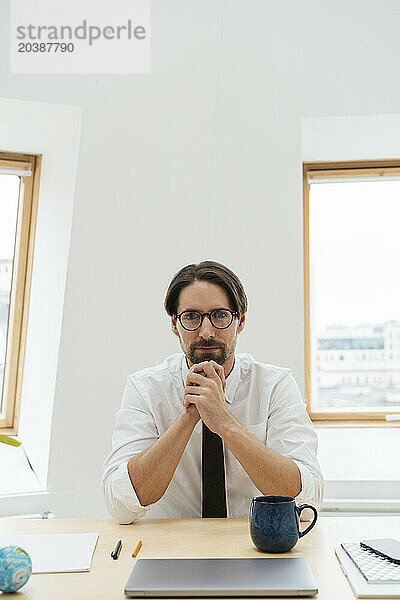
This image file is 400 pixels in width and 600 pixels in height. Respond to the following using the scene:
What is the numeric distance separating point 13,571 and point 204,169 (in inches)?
75.0

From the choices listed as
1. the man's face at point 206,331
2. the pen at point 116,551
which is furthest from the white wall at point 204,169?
the pen at point 116,551

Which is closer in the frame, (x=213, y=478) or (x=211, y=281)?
(x=213, y=478)

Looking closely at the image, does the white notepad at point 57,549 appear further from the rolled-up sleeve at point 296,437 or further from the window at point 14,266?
the window at point 14,266

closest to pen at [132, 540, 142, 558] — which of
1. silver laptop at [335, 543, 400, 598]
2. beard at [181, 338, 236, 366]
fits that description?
silver laptop at [335, 543, 400, 598]

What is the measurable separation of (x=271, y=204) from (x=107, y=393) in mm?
1017

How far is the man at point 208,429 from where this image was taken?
1.69 metres

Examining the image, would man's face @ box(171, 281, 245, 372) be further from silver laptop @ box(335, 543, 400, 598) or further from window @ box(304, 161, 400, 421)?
window @ box(304, 161, 400, 421)

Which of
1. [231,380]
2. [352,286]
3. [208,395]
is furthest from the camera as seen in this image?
[352,286]

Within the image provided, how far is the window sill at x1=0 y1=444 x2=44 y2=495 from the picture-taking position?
8.59 ft

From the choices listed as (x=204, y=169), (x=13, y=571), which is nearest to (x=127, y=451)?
(x=13, y=571)

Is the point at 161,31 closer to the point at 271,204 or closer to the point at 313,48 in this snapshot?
the point at 313,48

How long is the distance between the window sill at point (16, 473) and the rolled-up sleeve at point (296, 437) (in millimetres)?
1173

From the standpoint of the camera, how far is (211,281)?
6.45ft

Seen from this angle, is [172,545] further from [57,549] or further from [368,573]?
[368,573]
